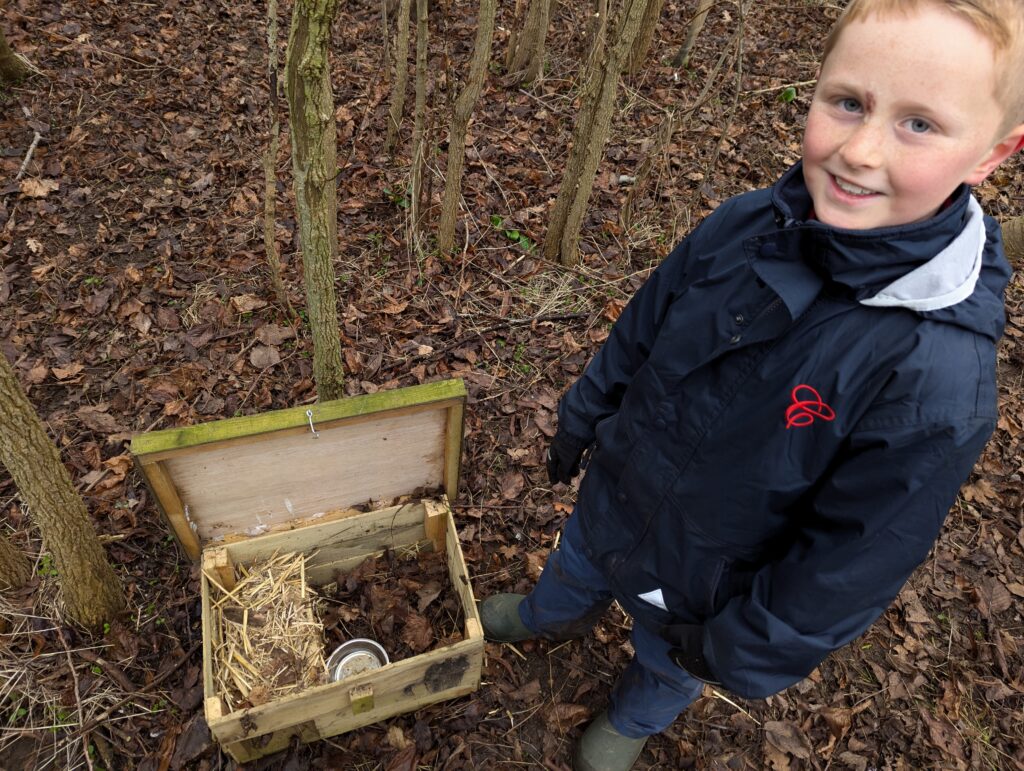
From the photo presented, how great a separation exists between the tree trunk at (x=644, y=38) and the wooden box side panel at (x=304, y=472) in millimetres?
4806

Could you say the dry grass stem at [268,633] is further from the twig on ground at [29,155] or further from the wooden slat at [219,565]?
the twig on ground at [29,155]

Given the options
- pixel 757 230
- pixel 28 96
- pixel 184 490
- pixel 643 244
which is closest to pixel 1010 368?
pixel 643 244

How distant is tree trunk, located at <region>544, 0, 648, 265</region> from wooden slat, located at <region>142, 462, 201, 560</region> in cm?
287

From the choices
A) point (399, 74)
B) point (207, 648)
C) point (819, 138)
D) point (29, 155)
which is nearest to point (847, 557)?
point (819, 138)

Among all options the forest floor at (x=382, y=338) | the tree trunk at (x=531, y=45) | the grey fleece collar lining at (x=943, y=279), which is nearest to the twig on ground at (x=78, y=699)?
the forest floor at (x=382, y=338)

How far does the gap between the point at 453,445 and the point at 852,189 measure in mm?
1591

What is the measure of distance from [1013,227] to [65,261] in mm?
5248

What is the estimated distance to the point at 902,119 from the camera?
3.62ft

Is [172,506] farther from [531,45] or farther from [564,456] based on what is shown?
[531,45]

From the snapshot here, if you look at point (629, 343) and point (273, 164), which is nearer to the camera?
point (629, 343)

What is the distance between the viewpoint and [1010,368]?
13.3ft

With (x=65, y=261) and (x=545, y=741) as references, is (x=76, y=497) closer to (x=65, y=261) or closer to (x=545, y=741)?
(x=545, y=741)

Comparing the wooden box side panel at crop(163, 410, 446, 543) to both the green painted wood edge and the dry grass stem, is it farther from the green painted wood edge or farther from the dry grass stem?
the dry grass stem

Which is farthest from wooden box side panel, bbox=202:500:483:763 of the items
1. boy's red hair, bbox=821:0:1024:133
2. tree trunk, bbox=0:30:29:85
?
tree trunk, bbox=0:30:29:85
